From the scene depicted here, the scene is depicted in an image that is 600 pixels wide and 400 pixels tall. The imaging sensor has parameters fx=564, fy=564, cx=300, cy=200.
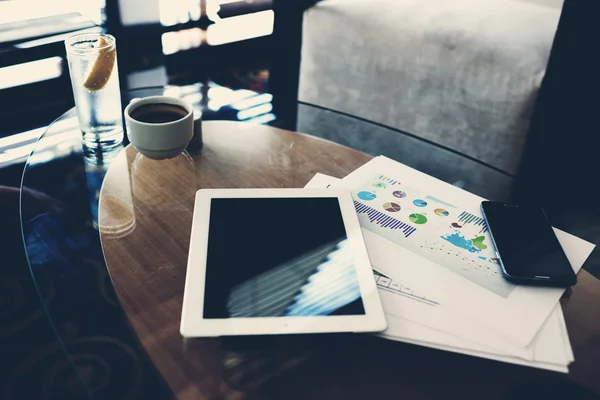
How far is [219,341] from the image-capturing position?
1.63ft

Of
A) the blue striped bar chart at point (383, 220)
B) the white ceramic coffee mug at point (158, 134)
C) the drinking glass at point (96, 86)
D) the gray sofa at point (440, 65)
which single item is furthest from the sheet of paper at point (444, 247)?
the gray sofa at point (440, 65)

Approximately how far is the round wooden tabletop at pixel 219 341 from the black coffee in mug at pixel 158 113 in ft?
0.26

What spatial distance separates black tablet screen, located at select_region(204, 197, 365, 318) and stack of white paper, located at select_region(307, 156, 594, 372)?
0.04 meters

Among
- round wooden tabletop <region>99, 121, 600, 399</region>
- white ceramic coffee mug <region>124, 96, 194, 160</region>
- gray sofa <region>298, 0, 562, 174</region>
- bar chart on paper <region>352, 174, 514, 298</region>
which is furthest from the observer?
gray sofa <region>298, 0, 562, 174</region>

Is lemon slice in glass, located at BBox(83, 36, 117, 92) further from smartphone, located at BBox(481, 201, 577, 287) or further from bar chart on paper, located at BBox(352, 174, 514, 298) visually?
smartphone, located at BBox(481, 201, 577, 287)

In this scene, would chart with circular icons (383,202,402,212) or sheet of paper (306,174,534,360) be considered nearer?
sheet of paper (306,174,534,360)

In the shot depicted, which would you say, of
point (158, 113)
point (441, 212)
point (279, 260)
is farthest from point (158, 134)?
point (441, 212)

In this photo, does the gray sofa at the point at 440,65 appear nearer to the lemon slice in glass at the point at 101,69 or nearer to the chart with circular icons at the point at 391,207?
the chart with circular icons at the point at 391,207

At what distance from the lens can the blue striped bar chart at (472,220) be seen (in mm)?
637

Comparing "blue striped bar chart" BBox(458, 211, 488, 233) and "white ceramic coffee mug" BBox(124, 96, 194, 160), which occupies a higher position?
"white ceramic coffee mug" BBox(124, 96, 194, 160)

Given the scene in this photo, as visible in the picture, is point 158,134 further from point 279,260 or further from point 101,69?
point 279,260

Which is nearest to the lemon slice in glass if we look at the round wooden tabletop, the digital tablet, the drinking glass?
the drinking glass

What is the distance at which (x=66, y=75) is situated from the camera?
1.66 meters

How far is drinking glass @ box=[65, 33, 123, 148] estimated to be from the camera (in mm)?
728
